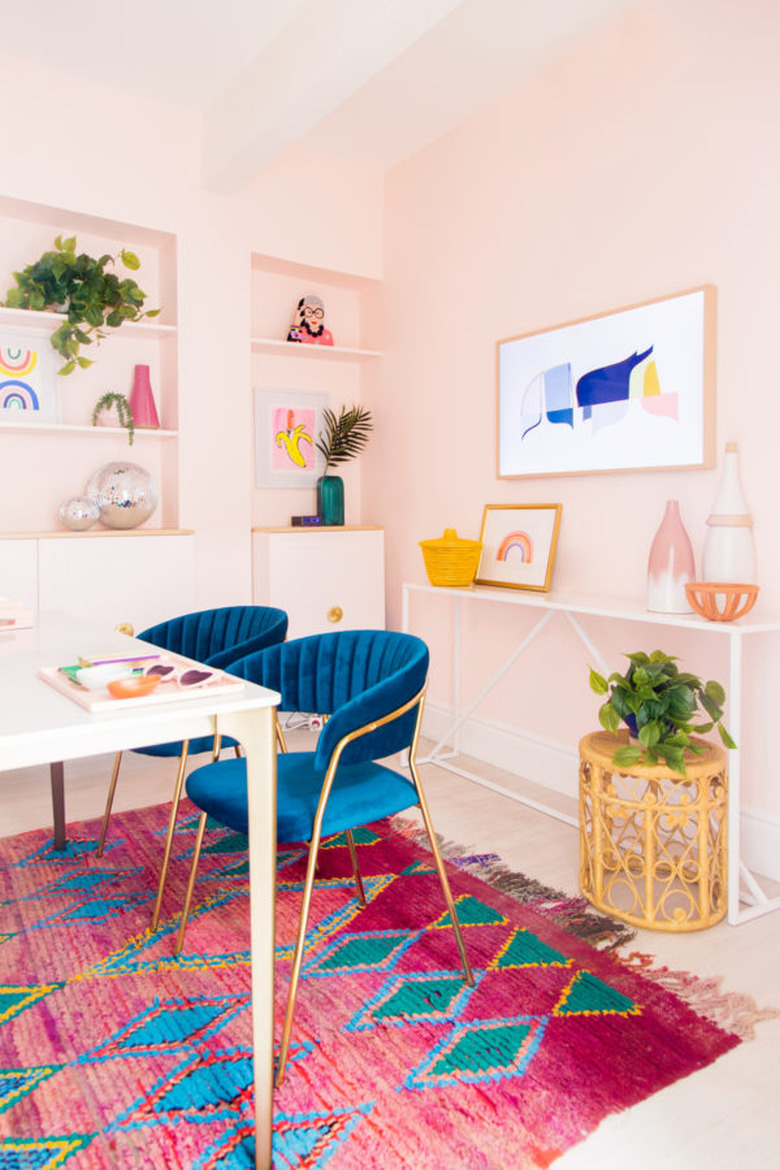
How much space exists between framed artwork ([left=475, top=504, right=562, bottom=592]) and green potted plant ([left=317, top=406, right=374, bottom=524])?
101cm

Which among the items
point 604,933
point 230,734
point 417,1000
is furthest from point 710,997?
point 230,734

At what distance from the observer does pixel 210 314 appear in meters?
3.95

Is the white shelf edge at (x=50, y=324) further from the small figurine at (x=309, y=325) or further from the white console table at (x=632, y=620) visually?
the white console table at (x=632, y=620)

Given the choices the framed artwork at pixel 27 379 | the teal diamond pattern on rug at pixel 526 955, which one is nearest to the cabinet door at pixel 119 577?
the framed artwork at pixel 27 379

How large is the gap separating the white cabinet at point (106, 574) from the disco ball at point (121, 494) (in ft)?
0.57

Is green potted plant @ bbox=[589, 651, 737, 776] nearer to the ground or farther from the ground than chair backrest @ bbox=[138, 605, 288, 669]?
nearer to the ground

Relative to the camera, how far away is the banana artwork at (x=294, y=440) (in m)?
4.38

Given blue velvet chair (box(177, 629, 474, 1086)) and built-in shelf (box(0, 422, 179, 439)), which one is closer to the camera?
blue velvet chair (box(177, 629, 474, 1086))

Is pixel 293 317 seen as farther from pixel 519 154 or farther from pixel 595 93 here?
pixel 595 93

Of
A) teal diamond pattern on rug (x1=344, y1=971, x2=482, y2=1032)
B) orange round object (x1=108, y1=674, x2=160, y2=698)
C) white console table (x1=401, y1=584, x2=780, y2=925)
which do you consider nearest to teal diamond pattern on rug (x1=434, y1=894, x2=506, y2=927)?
teal diamond pattern on rug (x1=344, y1=971, x2=482, y2=1032)

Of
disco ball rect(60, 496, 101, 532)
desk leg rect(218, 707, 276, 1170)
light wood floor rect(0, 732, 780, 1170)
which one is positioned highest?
disco ball rect(60, 496, 101, 532)

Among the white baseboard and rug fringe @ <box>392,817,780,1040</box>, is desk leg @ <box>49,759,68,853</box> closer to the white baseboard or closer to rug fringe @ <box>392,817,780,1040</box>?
rug fringe @ <box>392,817,780,1040</box>

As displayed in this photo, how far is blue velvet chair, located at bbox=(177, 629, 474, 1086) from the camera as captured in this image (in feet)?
5.81

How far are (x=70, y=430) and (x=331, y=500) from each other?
1.38m
